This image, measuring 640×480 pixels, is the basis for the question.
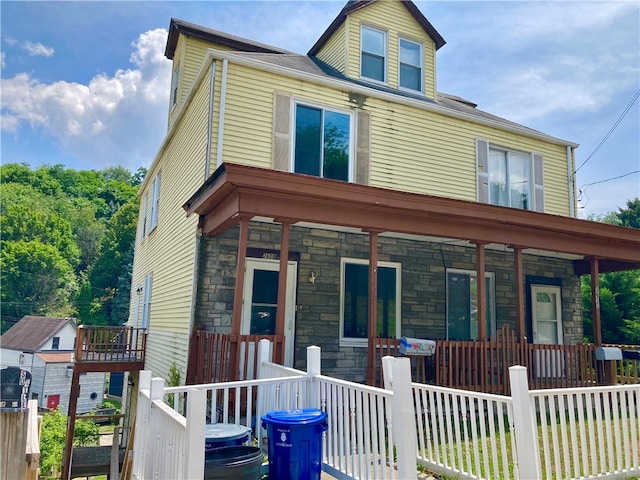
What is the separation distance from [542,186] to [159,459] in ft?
35.8

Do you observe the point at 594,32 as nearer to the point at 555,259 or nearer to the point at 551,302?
the point at 555,259

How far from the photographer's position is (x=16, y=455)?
2115 mm

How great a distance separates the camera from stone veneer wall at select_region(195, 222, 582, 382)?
312 inches

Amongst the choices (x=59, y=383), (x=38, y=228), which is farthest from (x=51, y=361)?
(x=38, y=228)

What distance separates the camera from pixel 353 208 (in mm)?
7258

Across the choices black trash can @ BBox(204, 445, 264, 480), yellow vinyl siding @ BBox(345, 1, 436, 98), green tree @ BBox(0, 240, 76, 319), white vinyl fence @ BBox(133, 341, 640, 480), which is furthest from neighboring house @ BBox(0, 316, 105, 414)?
black trash can @ BBox(204, 445, 264, 480)

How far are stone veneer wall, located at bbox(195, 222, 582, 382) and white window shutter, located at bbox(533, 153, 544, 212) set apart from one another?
4.58ft

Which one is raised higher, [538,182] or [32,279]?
[538,182]

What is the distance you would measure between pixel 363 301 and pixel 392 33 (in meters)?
6.59

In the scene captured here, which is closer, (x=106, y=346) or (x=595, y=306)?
(x=595, y=306)

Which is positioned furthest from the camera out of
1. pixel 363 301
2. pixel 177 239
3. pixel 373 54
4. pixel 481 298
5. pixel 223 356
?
pixel 373 54

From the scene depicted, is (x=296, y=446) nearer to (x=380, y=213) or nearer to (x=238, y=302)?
(x=238, y=302)

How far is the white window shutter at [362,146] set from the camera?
957 cm

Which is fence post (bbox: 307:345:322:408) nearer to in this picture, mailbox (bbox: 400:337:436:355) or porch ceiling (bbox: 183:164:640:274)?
porch ceiling (bbox: 183:164:640:274)
